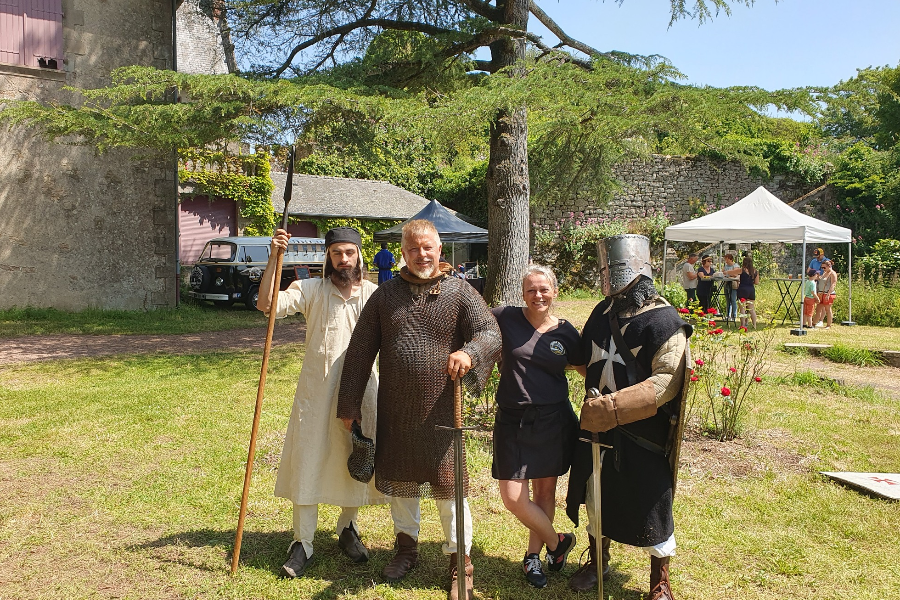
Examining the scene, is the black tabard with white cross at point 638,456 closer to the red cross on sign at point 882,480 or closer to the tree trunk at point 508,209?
the red cross on sign at point 882,480

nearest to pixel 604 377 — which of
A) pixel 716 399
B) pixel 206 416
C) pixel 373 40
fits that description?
pixel 716 399

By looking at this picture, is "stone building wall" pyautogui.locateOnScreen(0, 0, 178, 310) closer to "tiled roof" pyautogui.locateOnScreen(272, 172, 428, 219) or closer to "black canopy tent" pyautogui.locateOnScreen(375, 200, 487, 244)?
"black canopy tent" pyautogui.locateOnScreen(375, 200, 487, 244)

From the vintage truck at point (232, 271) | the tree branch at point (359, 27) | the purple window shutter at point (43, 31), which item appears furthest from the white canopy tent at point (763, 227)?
the purple window shutter at point (43, 31)

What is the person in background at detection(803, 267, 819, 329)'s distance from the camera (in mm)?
12750

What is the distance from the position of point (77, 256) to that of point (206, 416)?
321 inches

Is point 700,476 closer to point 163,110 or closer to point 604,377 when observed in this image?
point 604,377

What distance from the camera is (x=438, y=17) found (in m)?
9.41

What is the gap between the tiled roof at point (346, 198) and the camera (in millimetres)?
21859

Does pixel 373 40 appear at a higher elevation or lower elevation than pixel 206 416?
higher

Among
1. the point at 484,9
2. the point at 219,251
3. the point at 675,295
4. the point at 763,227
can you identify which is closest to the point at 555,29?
the point at 484,9

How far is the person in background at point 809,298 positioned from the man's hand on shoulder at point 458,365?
11.7 m

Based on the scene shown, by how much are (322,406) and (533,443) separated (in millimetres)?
1026

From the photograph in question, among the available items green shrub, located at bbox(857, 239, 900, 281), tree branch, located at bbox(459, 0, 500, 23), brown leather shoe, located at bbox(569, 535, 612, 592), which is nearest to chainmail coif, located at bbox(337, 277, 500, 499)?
brown leather shoe, located at bbox(569, 535, 612, 592)

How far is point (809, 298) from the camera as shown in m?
12.9
